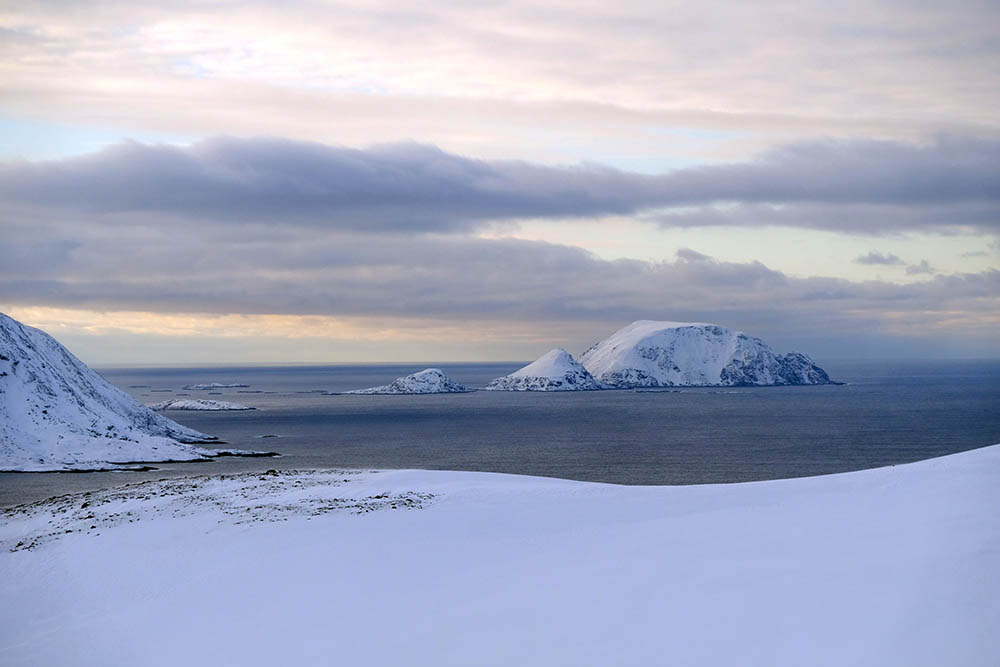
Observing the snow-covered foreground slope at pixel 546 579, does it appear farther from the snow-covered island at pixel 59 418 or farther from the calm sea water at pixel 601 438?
the snow-covered island at pixel 59 418

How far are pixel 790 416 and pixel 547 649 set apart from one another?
442 ft

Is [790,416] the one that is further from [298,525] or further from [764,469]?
[298,525]

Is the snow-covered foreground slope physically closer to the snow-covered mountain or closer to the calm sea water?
the calm sea water

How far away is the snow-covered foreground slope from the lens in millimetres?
16219

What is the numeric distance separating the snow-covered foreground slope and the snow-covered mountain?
41585 millimetres

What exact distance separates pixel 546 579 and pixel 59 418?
6364 centimetres

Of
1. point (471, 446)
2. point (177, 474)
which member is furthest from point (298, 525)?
point (471, 446)

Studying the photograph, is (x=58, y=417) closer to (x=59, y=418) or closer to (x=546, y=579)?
(x=59, y=418)

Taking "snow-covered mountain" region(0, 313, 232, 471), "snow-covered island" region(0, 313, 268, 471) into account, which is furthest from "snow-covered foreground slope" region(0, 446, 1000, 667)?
"snow-covered mountain" region(0, 313, 232, 471)

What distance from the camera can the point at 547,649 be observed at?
1688 centimetres

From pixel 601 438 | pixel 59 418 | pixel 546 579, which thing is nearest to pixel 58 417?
pixel 59 418

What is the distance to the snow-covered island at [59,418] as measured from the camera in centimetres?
6856

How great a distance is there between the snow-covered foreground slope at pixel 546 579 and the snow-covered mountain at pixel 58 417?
136ft

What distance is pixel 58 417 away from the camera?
7250 centimetres
